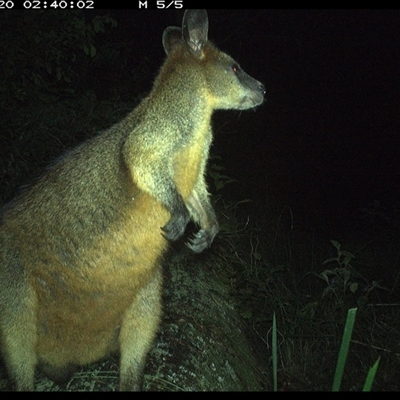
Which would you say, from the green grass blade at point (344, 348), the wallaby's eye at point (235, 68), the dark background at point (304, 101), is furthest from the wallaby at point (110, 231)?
the dark background at point (304, 101)

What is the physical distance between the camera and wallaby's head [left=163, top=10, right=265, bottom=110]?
13.2 feet

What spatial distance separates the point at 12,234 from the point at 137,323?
92 cm

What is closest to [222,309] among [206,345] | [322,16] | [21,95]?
[206,345]

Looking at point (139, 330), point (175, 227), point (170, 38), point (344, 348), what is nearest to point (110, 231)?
point (175, 227)

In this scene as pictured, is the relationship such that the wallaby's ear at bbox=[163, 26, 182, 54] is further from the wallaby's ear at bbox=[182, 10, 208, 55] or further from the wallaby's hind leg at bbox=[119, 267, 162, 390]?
the wallaby's hind leg at bbox=[119, 267, 162, 390]

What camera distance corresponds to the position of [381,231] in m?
7.71

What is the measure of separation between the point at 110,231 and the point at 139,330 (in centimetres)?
61

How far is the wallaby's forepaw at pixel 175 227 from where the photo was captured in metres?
3.75

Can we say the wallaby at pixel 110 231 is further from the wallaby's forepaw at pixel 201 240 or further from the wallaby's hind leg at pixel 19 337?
the wallaby's forepaw at pixel 201 240

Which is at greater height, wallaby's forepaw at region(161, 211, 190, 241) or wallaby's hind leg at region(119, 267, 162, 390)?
wallaby's forepaw at region(161, 211, 190, 241)

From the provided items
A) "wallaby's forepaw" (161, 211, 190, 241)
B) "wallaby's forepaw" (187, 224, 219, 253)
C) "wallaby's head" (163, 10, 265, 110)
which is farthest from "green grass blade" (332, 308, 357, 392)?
"wallaby's head" (163, 10, 265, 110)

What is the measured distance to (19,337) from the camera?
11.5 ft

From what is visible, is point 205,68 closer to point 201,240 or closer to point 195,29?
point 195,29

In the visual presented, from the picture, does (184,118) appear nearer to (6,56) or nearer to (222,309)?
(222,309)
